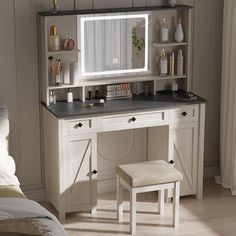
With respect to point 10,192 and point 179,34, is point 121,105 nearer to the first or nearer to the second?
point 179,34

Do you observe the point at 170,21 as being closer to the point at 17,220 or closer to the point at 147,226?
the point at 147,226

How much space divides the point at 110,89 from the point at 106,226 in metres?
1.05

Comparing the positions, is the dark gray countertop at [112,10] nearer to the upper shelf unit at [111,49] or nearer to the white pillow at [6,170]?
the upper shelf unit at [111,49]

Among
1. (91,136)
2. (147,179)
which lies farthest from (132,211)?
(91,136)

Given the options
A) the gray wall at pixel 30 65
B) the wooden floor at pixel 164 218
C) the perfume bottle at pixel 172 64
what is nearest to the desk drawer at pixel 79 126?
the gray wall at pixel 30 65

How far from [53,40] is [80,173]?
1.00m

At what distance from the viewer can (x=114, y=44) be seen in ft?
16.8

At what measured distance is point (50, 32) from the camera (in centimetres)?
484

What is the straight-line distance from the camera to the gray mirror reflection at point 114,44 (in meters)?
5.02

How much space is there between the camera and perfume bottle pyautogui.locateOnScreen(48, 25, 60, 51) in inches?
190

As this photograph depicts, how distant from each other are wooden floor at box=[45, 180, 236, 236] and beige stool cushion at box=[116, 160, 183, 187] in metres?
0.38

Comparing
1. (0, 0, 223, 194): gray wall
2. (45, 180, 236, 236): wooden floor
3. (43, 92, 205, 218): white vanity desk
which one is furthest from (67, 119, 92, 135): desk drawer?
(45, 180, 236, 236): wooden floor

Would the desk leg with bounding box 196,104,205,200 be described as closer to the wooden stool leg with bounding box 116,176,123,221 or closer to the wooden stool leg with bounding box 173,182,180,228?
the wooden stool leg with bounding box 173,182,180,228

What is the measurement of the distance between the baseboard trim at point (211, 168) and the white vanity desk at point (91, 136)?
0.51 metres
